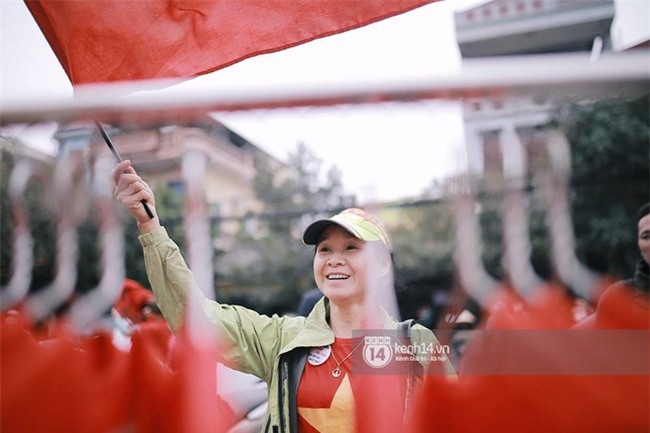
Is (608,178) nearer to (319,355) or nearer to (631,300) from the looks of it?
(631,300)

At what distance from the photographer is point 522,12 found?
5.43 metres

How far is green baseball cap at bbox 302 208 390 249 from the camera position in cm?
129

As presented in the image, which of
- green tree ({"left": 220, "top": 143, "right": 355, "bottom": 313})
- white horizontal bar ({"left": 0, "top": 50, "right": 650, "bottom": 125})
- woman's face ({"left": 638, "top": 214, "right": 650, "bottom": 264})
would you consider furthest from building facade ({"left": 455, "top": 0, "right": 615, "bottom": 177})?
green tree ({"left": 220, "top": 143, "right": 355, "bottom": 313})

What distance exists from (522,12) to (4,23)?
16.5 ft

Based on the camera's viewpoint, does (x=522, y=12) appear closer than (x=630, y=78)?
No

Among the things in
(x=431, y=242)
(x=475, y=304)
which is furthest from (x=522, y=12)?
(x=475, y=304)

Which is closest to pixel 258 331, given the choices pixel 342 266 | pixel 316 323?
pixel 316 323

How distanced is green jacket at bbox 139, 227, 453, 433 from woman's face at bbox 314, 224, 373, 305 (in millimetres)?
79

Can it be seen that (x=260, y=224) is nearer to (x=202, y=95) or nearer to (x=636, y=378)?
(x=202, y=95)

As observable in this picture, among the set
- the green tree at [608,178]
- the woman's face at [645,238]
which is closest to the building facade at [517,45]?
the green tree at [608,178]

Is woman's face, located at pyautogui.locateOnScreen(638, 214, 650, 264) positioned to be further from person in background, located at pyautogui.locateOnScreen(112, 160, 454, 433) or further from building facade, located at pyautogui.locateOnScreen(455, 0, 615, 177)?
person in background, located at pyautogui.locateOnScreen(112, 160, 454, 433)

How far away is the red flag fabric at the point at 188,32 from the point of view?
1312mm

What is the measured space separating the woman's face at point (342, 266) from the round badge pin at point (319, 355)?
0.38 ft

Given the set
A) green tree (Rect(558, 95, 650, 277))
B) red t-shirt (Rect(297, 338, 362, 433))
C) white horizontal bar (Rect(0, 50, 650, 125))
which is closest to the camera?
white horizontal bar (Rect(0, 50, 650, 125))
